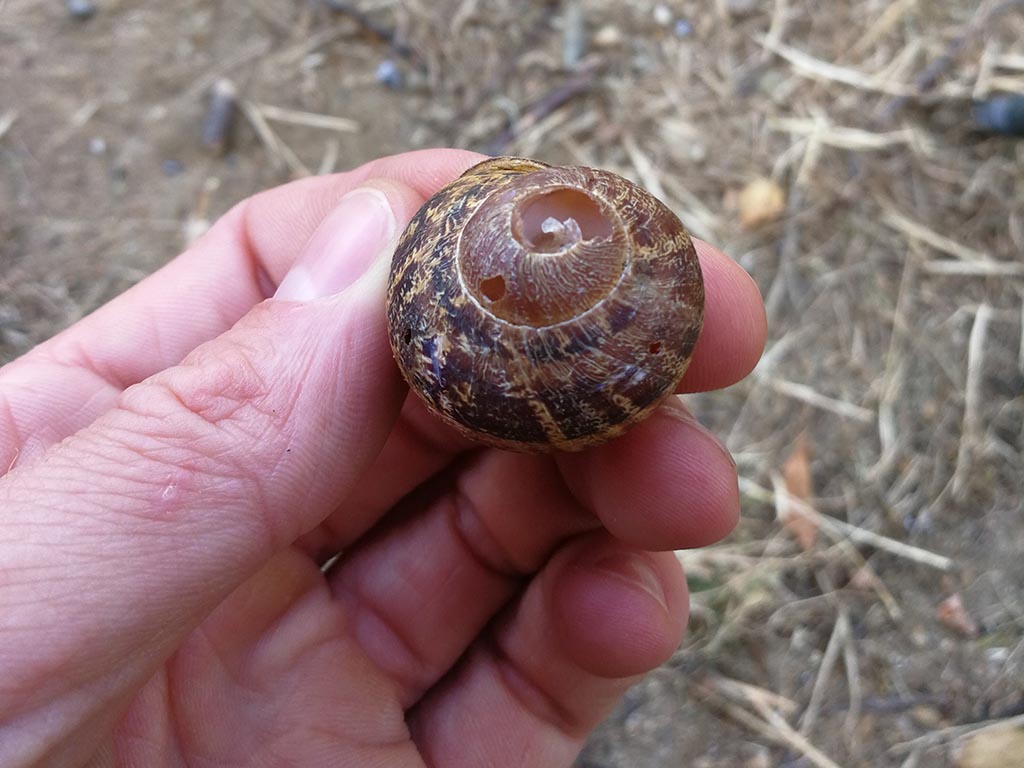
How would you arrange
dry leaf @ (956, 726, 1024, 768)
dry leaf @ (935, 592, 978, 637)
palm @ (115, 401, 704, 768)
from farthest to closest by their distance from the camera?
dry leaf @ (935, 592, 978, 637) < dry leaf @ (956, 726, 1024, 768) < palm @ (115, 401, 704, 768)

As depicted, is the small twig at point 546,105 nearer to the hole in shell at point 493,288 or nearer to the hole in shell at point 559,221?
the hole in shell at point 559,221

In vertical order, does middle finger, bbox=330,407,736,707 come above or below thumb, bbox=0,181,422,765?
below

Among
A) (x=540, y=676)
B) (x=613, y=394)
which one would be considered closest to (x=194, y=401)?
(x=613, y=394)

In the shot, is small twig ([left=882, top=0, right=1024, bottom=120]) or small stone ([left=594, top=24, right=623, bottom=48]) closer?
small twig ([left=882, top=0, right=1024, bottom=120])

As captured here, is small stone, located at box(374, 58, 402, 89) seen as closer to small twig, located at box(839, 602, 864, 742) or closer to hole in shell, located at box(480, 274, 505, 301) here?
hole in shell, located at box(480, 274, 505, 301)

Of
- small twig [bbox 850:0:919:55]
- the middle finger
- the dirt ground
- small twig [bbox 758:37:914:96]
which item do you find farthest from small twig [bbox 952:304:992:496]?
the middle finger

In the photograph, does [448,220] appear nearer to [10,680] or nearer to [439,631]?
[10,680]

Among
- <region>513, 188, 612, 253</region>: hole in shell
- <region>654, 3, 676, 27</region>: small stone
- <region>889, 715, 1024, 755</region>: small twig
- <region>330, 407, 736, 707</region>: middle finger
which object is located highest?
<region>513, 188, 612, 253</region>: hole in shell

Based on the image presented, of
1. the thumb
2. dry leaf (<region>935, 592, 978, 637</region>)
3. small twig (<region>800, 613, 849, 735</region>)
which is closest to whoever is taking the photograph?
the thumb
